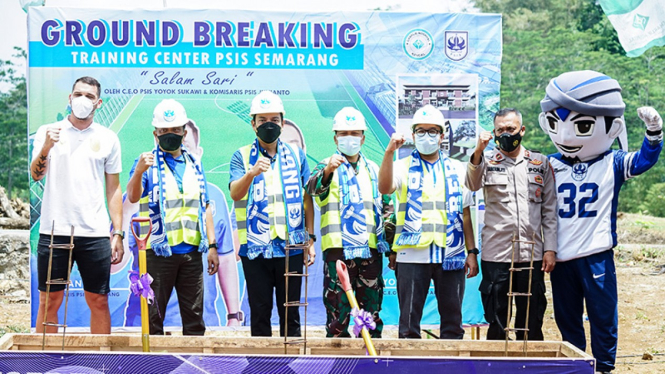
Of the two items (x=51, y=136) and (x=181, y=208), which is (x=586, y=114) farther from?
(x=51, y=136)

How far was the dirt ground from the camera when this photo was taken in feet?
20.9

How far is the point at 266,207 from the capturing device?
16.4ft

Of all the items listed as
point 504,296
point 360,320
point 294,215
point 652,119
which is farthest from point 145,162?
point 652,119

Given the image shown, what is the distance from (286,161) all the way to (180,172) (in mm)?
662

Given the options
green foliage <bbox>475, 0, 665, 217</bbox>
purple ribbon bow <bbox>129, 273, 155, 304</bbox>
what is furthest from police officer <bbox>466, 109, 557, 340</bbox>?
green foliage <bbox>475, 0, 665, 217</bbox>

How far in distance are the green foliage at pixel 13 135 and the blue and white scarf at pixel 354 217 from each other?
1517 cm

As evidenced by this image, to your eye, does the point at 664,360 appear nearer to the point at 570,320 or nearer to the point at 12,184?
the point at 570,320

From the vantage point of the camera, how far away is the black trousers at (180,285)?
496 cm

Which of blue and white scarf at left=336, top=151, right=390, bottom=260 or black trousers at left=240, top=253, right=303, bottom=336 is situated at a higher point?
blue and white scarf at left=336, top=151, right=390, bottom=260

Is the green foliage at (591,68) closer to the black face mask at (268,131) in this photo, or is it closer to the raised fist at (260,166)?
the black face mask at (268,131)

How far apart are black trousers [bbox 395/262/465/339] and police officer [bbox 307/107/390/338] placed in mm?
157

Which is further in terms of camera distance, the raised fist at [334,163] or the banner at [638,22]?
the banner at [638,22]

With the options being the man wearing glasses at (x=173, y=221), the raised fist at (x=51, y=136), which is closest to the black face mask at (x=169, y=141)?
the man wearing glasses at (x=173, y=221)

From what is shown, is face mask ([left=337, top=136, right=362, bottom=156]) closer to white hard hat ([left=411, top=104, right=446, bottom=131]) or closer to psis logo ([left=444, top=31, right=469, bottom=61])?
white hard hat ([left=411, top=104, right=446, bottom=131])
